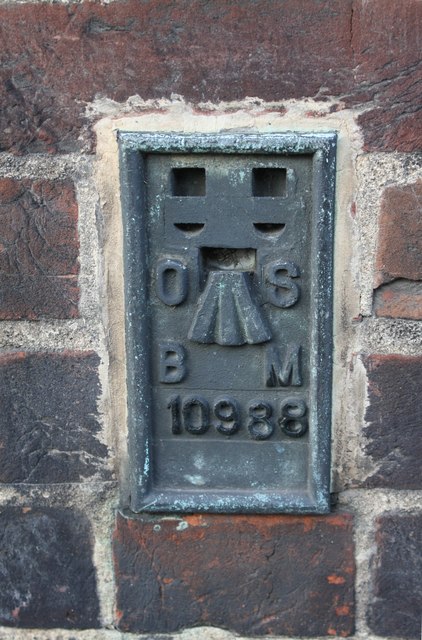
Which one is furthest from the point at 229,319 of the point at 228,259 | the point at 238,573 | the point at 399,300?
the point at 238,573

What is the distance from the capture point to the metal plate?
568 mm

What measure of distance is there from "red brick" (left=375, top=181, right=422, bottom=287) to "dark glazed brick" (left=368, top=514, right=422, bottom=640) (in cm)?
25

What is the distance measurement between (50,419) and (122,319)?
132mm

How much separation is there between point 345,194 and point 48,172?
0.28 m

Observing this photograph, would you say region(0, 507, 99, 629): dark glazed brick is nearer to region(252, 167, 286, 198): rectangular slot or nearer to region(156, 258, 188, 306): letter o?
region(156, 258, 188, 306): letter o

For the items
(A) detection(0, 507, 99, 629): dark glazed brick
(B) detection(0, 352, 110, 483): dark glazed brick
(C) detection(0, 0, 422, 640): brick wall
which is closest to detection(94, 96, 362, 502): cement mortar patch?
(C) detection(0, 0, 422, 640): brick wall

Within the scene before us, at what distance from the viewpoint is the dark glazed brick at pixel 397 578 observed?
653 mm

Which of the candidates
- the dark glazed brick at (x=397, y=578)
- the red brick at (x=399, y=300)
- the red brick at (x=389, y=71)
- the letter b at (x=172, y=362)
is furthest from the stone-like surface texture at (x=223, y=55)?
the dark glazed brick at (x=397, y=578)

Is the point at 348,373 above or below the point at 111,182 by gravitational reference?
below

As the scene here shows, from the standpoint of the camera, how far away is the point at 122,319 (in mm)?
629

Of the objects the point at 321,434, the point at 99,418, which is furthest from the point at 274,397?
the point at 99,418

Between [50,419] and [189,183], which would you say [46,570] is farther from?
[189,183]

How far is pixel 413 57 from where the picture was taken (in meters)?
0.55

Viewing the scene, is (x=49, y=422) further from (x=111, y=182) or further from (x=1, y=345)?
(x=111, y=182)
